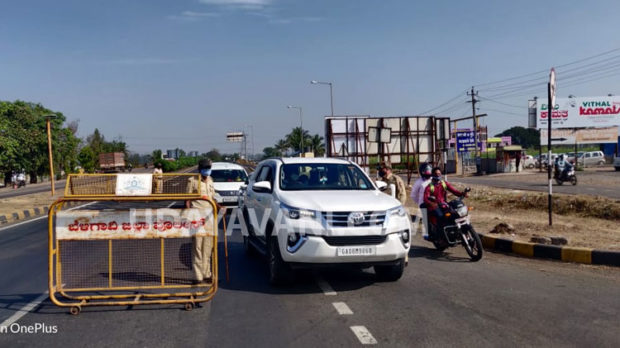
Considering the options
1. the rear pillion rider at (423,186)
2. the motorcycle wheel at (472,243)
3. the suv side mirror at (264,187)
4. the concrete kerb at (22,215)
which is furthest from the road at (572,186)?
the concrete kerb at (22,215)

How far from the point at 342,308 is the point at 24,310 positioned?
358 centimetres

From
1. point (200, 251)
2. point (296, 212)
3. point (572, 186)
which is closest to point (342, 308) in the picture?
point (296, 212)

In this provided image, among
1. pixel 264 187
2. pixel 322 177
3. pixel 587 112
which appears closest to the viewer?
pixel 264 187

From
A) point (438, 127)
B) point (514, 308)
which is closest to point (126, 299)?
point (514, 308)

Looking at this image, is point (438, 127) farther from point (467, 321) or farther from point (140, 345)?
point (140, 345)

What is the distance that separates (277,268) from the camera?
6902mm

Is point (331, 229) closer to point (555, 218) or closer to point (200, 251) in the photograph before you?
point (200, 251)

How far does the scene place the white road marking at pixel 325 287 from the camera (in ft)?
22.2

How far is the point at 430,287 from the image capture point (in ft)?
23.2

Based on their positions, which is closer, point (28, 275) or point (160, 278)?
point (160, 278)

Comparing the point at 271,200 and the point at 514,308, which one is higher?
the point at 271,200

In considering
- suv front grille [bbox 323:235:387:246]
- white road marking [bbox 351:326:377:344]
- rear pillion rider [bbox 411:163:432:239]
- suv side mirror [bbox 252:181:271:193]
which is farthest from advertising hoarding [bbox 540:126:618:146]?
white road marking [bbox 351:326:377:344]

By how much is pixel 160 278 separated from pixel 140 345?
2402 millimetres

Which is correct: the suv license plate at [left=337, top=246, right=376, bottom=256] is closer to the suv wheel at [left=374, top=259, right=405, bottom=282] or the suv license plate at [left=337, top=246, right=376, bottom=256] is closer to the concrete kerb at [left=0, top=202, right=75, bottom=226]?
the suv wheel at [left=374, top=259, right=405, bottom=282]
